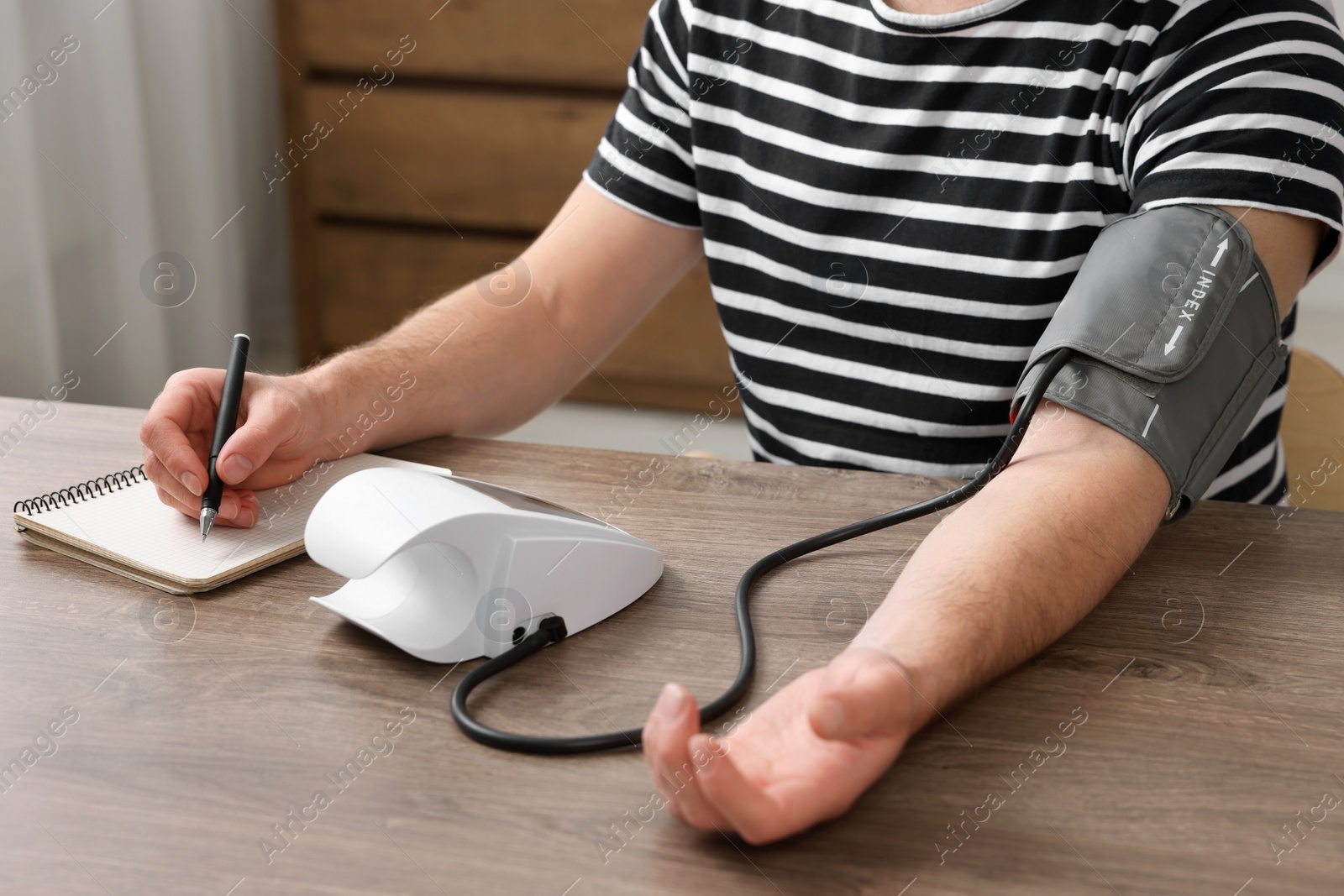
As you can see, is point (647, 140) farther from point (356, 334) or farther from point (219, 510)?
point (356, 334)

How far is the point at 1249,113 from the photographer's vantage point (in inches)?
29.4

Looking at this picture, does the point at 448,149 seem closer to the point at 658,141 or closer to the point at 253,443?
the point at 658,141

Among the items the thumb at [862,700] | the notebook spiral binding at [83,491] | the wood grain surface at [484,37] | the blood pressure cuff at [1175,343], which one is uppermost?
the wood grain surface at [484,37]

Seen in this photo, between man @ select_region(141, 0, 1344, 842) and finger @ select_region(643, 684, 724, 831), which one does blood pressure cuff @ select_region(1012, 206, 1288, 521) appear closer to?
man @ select_region(141, 0, 1344, 842)

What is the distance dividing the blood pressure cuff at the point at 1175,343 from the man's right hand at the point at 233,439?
1.61 feet

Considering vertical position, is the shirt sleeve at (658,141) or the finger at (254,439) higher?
the shirt sleeve at (658,141)

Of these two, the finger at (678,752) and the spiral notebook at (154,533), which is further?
the spiral notebook at (154,533)

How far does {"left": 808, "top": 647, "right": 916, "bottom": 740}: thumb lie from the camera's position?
0.47 meters

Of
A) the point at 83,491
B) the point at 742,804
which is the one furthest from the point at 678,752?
the point at 83,491

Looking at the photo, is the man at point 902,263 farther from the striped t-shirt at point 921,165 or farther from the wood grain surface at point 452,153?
the wood grain surface at point 452,153

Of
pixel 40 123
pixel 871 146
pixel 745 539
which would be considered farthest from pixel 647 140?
pixel 40 123

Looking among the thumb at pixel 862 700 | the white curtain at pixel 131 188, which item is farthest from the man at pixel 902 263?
the white curtain at pixel 131 188

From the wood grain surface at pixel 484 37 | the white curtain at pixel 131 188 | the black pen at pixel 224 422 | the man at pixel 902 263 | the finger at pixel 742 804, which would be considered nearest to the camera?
the finger at pixel 742 804

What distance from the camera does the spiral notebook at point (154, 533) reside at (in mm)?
667
